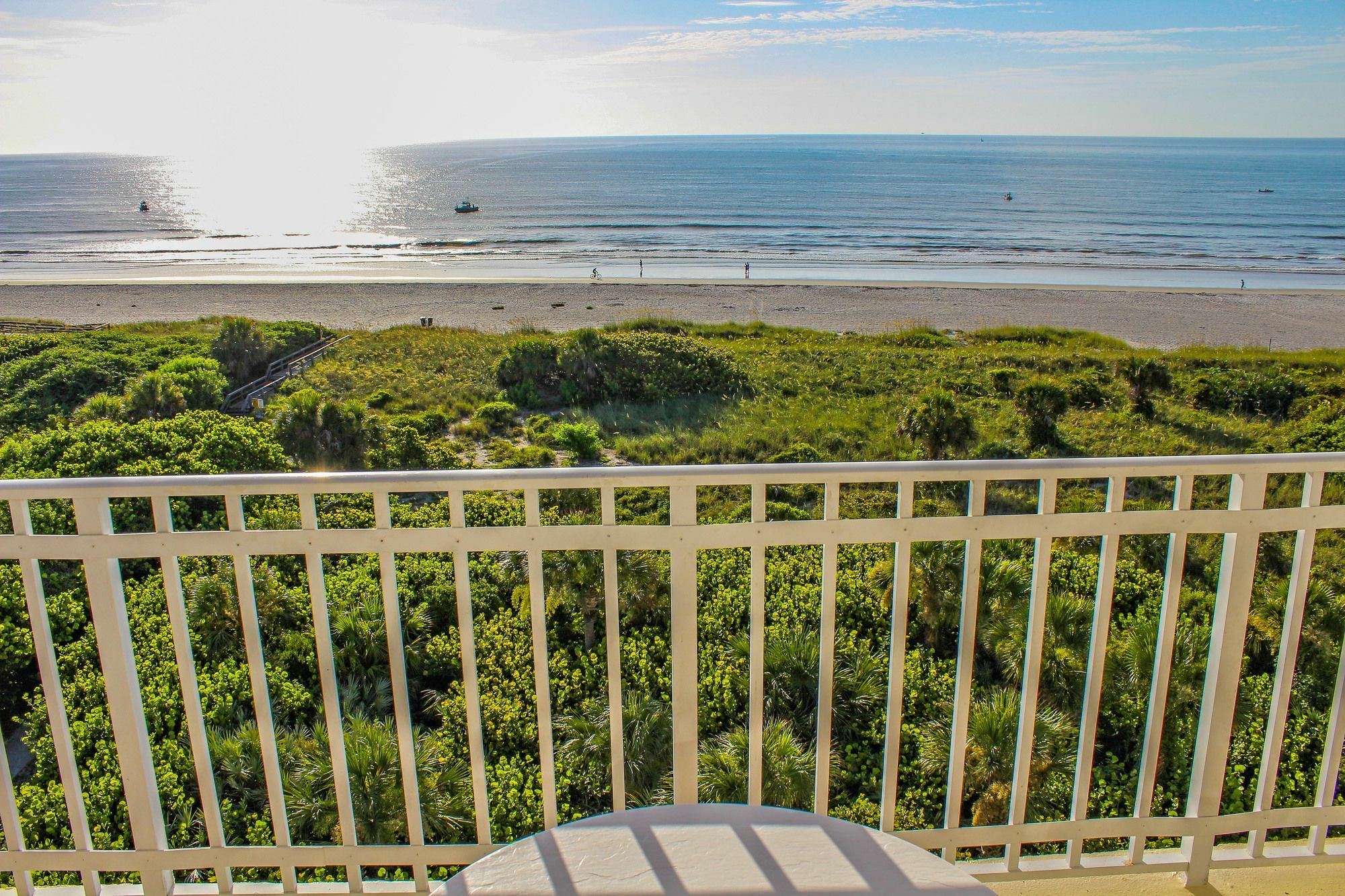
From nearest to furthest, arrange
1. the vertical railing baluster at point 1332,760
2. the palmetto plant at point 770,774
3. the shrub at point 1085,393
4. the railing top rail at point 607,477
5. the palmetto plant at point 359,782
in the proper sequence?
the railing top rail at point 607,477, the vertical railing baluster at point 1332,760, the palmetto plant at point 359,782, the palmetto plant at point 770,774, the shrub at point 1085,393

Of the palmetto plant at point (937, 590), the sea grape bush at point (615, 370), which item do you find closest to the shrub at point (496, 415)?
the sea grape bush at point (615, 370)

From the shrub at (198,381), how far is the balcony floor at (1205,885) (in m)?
13.9

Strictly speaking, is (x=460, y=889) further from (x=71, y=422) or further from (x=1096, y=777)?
(x=71, y=422)

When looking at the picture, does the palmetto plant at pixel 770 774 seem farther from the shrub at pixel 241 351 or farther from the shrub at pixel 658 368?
the shrub at pixel 241 351

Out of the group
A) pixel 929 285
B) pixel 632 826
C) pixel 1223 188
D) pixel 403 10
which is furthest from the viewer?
pixel 1223 188

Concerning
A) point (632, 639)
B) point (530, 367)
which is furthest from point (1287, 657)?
point (530, 367)

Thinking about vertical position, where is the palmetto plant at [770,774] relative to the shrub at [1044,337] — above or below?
above

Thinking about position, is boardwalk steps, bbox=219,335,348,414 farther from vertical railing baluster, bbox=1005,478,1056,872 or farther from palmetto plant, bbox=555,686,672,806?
vertical railing baluster, bbox=1005,478,1056,872

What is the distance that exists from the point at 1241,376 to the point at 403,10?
25.0 meters

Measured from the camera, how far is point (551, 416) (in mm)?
13805

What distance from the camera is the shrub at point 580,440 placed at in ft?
37.0

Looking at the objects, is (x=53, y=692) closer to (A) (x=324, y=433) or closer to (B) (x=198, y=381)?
(A) (x=324, y=433)

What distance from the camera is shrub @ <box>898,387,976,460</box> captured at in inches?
412

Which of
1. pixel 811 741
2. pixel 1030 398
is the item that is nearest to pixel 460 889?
pixel 811 741
